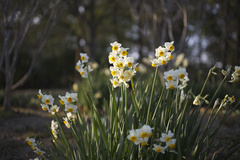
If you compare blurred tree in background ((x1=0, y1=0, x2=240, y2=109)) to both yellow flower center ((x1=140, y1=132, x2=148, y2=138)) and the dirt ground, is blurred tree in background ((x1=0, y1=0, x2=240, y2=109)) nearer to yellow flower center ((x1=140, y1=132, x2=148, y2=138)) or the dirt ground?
the dirt ground

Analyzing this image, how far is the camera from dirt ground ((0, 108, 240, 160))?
8.59 ft

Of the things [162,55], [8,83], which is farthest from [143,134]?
[8,83]

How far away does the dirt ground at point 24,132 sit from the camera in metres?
2.62

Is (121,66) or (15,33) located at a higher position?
(15,33)

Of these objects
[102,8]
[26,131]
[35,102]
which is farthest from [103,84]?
[102,8]

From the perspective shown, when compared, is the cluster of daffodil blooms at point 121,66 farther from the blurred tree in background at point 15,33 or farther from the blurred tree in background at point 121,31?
the blurred tree in background at point 121,31

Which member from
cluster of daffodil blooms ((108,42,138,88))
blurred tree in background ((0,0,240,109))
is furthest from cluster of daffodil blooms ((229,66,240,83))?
blurred tree in background ((0,0,240,109))

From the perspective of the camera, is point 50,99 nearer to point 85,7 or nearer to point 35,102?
point 35,102

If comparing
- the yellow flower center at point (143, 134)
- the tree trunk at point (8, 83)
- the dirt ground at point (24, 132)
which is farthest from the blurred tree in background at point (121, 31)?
the yellow flower center at point (143, 134)

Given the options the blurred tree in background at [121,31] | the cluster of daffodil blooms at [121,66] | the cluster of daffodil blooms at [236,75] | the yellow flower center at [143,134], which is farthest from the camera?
the blurred tree in background at [121,31]

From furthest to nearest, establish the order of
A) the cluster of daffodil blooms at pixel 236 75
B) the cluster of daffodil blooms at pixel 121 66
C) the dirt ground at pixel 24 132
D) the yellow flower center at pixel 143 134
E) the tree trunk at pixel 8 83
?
the tree trunk at pixel 8 83, the dirt ground at pixel 24 132, the cluster of daffodil blooms at pixel 236 75, the cluster of daffodil blooms at pixel 121 66, the yellow flower center at pixel 143 134

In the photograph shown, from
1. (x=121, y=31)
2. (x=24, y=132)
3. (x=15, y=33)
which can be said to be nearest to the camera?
(x=24, y=132)

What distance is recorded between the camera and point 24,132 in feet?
11.3

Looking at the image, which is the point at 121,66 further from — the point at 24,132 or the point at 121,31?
the point at 121,31
